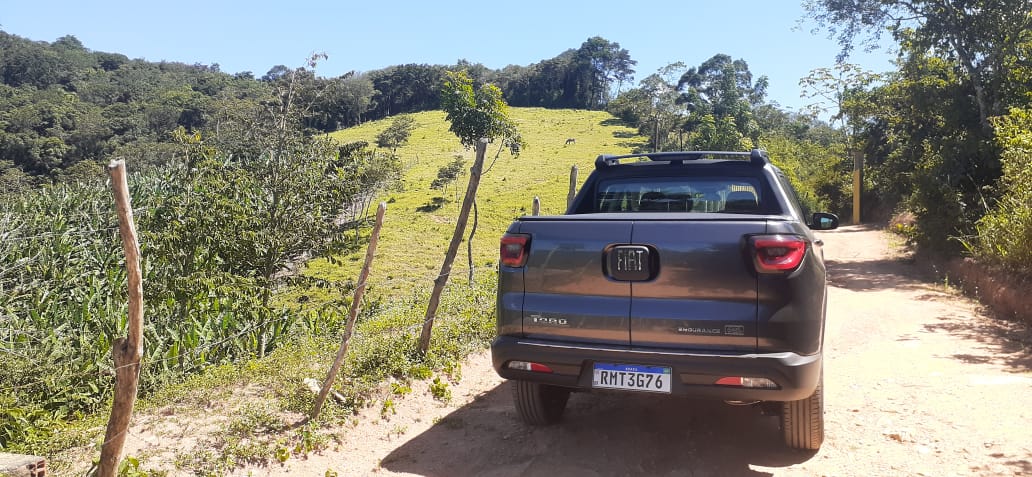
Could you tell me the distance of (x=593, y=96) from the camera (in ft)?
303

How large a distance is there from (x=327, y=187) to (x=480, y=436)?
216 inches

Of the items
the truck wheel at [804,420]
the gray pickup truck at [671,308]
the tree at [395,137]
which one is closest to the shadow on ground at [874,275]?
the truck wheel at [804,420]

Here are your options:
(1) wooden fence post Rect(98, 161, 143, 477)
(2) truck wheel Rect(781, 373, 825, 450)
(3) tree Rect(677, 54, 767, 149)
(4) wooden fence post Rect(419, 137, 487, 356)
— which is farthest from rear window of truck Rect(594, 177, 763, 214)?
(3) tree Rect(677, 54, 767, 149)

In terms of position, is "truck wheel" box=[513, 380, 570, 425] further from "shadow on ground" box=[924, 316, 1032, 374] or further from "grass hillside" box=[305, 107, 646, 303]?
"shadow on ground" box=[924, 316, 1032, 374]

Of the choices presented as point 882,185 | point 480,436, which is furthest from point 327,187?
point 882,185

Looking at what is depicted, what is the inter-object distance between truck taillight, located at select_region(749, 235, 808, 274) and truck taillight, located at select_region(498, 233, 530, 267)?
119 centimetres

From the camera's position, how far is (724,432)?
13.5 ft

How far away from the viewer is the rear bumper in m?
3.03

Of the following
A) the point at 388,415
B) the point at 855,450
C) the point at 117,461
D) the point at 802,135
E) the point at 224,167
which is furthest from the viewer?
the point at 802,135

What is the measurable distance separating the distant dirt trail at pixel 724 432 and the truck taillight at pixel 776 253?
126 cm

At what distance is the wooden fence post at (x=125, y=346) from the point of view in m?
2.85

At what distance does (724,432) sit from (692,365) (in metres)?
1.29

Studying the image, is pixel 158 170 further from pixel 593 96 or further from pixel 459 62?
pixel 459 62

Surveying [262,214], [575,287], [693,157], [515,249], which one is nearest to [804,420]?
[575,287]
